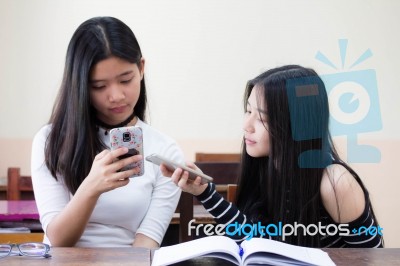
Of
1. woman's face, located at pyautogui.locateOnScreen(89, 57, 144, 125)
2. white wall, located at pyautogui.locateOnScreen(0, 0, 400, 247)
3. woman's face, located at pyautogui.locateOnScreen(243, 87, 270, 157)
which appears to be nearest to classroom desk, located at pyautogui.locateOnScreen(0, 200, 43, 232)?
A: woman's face, located at pyautogui.locateOnScreen(89, 57, 144, 125)

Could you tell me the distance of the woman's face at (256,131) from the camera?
147 cm

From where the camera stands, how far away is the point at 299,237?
4.71ft

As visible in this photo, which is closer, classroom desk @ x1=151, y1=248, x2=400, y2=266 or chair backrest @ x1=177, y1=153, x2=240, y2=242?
classroom desk @ x1=151, y1=248, x2=400, y2=266

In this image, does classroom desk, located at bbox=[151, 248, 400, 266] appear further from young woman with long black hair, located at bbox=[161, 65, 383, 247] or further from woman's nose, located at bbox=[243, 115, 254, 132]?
woman's nose, located at bbox=[243, 115, 254, 132]

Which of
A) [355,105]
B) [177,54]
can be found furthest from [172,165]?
[177,54]

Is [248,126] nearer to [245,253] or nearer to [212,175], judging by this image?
[245,253]

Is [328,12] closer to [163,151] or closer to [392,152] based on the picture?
[392,152]

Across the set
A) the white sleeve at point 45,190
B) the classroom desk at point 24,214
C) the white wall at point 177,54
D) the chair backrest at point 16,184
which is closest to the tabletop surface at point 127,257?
the white sleeve at point 45,190

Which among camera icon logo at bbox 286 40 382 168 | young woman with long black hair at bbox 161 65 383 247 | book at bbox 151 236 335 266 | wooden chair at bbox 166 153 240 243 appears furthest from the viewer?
camera icon logo at bbox 286 40 382 168

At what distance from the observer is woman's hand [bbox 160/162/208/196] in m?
1.32

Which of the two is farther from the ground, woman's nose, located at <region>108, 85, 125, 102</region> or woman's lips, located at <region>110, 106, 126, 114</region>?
woman's nose, located at <region>108, 85, 125, 102</region>

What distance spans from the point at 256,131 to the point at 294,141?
95mm

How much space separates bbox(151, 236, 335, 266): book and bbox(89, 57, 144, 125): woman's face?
0.50m

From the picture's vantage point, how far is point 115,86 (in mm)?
1448
